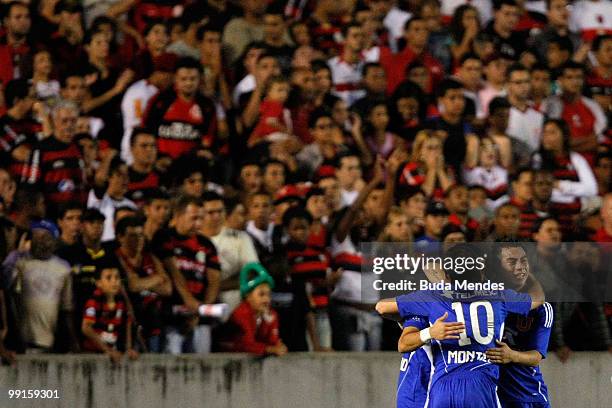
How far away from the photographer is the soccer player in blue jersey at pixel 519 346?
8672 mm

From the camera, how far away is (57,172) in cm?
1245

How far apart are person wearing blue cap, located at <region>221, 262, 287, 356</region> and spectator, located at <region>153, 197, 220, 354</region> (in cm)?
19

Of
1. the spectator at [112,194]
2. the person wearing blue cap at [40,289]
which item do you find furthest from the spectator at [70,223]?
the spectator at [112,194]

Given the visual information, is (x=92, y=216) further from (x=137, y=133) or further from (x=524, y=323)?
(x=524, y=323)

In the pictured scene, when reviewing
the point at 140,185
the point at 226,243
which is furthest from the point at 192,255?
the point at 140,185

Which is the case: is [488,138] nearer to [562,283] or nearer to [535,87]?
[535,87]

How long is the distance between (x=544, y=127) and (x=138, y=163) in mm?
3861

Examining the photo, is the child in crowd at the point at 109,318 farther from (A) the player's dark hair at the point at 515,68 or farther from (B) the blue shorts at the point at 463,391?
(A) the player's dark hair at the point at 515,68

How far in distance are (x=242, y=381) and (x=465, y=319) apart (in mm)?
3305

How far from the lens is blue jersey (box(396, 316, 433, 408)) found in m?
9.12

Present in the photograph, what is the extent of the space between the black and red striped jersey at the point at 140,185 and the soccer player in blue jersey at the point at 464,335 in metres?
4.12

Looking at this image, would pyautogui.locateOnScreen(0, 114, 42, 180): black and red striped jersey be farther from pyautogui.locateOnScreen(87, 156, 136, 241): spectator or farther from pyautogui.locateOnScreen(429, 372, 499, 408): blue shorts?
pyautogui.locateOnScreen(429, 372, 499, 408): blue shorts

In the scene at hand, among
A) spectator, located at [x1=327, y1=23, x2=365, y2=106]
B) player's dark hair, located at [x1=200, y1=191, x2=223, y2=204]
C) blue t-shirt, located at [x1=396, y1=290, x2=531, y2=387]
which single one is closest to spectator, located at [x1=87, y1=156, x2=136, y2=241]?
player's dark hair, located at [x1=200, y1=191, x2=223, y2=204]

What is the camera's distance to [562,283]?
11023mm
